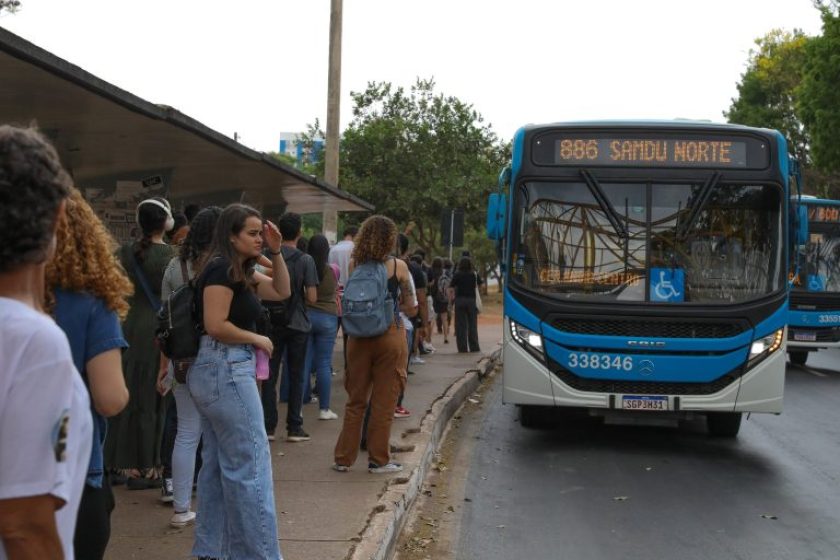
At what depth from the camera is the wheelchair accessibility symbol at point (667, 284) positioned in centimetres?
982

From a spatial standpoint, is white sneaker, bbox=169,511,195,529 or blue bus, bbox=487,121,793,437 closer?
white sneaker, bbox=169,511,195,529

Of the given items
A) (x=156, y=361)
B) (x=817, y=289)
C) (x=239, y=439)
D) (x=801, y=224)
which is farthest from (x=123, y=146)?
(x=817, y=289)

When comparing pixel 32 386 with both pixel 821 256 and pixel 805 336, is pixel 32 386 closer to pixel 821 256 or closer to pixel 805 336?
pixel 805 336

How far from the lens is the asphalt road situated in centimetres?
660

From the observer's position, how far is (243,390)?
493 centimetres

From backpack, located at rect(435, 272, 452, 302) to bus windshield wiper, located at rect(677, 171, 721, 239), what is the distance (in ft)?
41.8

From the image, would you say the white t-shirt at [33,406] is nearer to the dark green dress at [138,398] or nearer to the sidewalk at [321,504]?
the sidewalk at [321,504]

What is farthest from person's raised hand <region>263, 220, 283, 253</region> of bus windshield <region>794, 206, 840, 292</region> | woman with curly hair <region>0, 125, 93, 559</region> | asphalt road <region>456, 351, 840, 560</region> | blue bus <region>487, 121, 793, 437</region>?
bus windshield <region>794, 206, 840, 292</region>

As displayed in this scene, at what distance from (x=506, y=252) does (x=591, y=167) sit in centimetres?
110

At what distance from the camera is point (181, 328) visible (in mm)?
5039

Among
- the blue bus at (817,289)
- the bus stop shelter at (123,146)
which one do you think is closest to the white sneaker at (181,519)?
the bus stop shelter at (123,146)

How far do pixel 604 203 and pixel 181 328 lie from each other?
18.9 ft

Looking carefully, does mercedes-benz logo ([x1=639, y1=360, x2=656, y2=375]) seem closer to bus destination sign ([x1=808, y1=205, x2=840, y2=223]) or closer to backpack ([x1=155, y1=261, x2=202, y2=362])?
backpack ([x1=155, y1=261, x2=202, y2=362])

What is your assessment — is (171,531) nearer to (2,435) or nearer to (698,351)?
(2,435)
